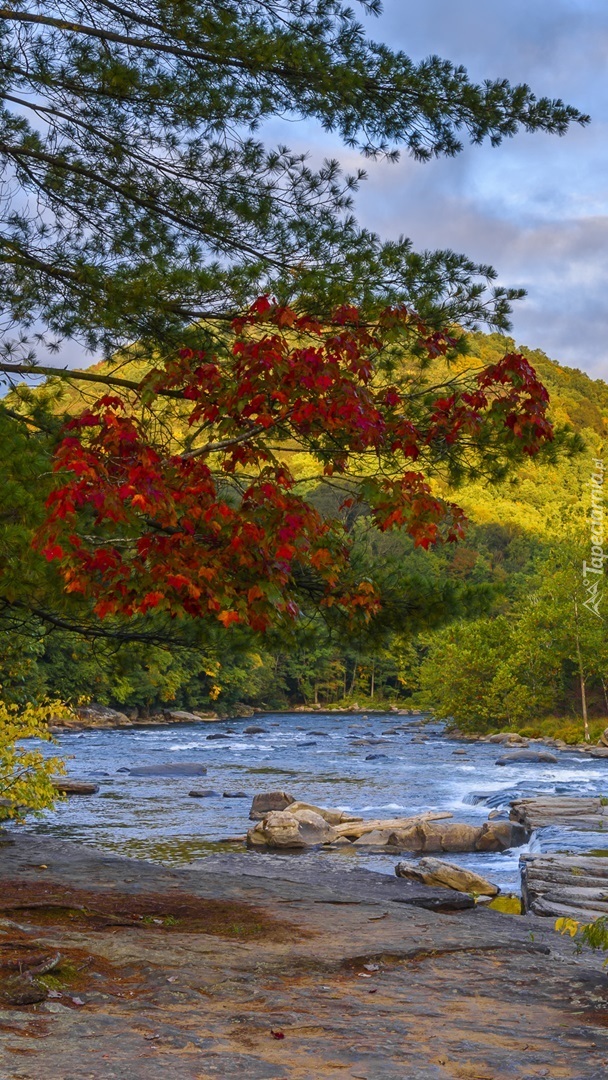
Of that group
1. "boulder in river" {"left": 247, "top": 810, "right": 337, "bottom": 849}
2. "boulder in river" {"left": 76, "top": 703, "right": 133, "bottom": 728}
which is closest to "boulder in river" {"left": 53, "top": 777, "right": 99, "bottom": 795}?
"boulder in river" {"left": 247, "top": 810, "right": 337, "bottom": 849}

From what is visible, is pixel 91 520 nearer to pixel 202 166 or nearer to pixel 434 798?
pixel 202 166

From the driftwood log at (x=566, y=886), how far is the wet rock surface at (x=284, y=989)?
64 cm

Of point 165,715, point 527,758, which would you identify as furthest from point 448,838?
point 165,715

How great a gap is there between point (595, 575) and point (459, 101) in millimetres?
29341

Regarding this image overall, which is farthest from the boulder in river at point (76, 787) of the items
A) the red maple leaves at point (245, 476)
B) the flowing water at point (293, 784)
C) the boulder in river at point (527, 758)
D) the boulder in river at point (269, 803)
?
the red maple leaves at point (245, 476)

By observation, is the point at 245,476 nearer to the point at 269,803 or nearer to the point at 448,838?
the point at 448,838

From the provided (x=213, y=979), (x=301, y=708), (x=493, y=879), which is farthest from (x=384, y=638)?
(x=301, y=708)

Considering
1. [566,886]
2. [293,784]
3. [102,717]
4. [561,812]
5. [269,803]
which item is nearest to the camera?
[566,886]

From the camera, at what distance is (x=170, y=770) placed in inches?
931

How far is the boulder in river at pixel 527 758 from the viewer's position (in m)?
26.0

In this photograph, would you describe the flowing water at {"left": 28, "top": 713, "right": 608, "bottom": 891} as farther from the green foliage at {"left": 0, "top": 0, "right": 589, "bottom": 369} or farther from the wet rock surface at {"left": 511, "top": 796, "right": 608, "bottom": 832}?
the green foliage at {"left": 0, "top": 0, "right": 589, "bottom": 369}

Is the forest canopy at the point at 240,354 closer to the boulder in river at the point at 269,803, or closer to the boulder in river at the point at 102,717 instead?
the boulder in river at the point at 269,803

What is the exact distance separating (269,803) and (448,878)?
6538 mm

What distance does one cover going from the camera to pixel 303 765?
85.6 feet
